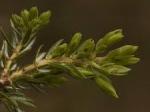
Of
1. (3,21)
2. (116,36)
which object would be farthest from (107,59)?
(3,21)

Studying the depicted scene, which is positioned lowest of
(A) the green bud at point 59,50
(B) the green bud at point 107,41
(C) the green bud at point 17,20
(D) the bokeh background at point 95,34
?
(D) the bokeh background at point 95,34

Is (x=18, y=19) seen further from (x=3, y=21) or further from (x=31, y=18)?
(x=3, y=21)

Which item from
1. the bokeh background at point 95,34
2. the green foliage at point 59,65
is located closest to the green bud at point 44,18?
the green foliage at point 59,65

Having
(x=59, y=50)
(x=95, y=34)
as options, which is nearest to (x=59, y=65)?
(x=59, y=50)

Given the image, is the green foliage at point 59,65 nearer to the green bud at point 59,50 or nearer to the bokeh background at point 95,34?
the green bud at point 59,50

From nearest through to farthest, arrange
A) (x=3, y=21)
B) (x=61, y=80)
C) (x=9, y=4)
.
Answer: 1. (x=61, y=80)
2. (x=3, y=21)
3. (x=9, y=4)

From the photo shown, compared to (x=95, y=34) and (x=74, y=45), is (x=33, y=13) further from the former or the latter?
(x=95, y=34)

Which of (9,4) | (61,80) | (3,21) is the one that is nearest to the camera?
(61,80)
